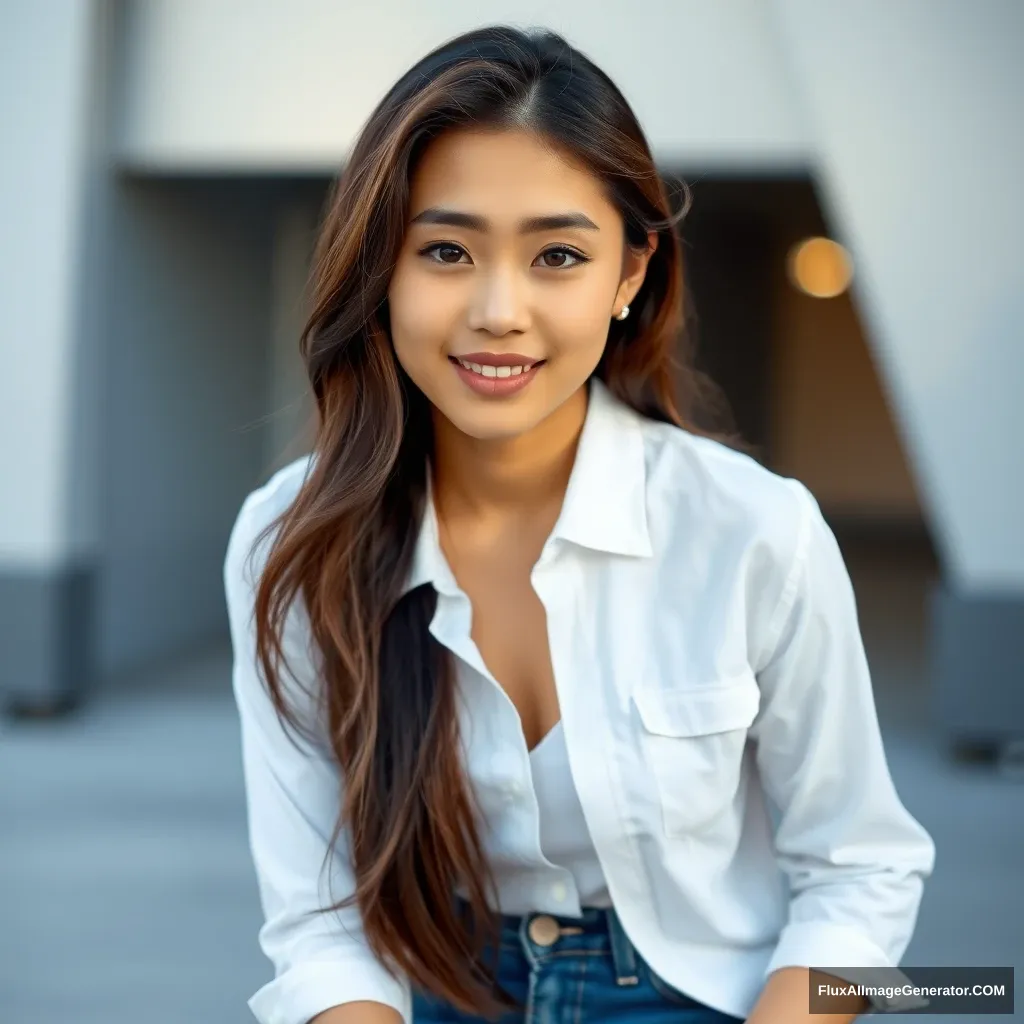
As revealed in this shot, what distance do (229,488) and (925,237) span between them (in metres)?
4.25

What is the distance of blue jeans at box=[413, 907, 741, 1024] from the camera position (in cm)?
160

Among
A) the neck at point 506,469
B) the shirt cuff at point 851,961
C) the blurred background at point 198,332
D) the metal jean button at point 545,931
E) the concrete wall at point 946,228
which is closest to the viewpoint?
the shirt cuff at point 851,961

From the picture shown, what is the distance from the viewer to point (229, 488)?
772 centimetres

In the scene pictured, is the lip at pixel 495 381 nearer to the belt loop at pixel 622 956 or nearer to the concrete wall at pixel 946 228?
the belt loop at pixel 622 956

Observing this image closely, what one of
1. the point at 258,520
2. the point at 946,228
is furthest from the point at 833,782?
the point at 946,228

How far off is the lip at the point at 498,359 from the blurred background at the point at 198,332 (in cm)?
225

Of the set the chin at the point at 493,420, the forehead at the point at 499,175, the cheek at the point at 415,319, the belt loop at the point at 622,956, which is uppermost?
the forehead at the point at 499,175

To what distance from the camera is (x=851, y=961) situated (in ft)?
4.99

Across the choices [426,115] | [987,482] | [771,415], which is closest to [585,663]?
[426,115]

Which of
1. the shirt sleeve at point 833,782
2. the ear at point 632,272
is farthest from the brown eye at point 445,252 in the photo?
the shirt sleeve at point 833,782

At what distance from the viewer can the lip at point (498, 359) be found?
5.15 ft

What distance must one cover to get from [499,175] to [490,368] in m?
0.21

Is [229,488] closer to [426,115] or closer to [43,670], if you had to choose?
[43,670]

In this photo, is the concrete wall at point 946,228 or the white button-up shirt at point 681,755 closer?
the white button-up shirt at point 681,755
